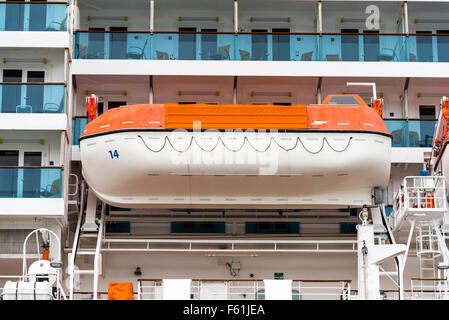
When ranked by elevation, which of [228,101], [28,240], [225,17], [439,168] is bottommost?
[28,240]

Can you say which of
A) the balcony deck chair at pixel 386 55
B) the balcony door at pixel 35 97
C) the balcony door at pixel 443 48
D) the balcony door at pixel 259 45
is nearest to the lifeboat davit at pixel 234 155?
the balcony door at pixel 35 97

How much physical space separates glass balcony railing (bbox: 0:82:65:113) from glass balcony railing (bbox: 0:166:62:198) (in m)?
1.15

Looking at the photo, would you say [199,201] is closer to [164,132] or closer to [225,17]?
[164,132]

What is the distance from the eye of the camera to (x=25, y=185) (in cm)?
1667

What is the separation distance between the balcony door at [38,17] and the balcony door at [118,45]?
1.29 metres

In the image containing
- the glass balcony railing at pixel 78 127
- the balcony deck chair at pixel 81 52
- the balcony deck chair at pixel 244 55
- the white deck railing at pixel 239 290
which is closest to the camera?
the white deck railing at pixel 239 290

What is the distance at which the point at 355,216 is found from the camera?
1808 cm

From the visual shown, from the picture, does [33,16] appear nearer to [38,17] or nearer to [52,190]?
[38,17]

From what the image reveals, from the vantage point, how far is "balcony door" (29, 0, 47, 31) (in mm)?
17859

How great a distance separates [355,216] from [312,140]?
7.68 ft

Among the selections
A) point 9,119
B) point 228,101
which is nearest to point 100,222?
point 9,119

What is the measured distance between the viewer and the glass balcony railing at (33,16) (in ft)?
58.5

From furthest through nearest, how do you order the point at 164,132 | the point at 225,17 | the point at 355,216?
the point at 225,17 < the point at 355,216 < the point at 164,132

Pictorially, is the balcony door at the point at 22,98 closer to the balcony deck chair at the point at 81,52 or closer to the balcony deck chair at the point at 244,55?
the balcony deck chair at the point at 81,52
